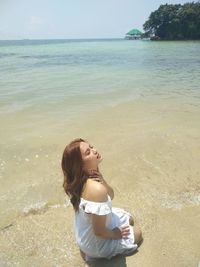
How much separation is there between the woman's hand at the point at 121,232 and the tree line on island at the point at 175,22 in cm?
7074

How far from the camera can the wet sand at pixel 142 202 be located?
3.30 meters

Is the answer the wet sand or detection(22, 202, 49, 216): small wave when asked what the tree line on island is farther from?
detection(22, 202, 49, 216): small wave

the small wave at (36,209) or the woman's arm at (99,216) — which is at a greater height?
the woman's arm at (99,216)

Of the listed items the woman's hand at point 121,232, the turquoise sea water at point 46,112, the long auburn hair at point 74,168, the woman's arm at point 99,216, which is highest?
the long auburn hair at point 74,168

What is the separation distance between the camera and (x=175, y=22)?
7156 centimetres

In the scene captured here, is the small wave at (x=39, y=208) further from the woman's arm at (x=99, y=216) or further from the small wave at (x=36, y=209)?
the woman's arm at (x=99, y=216)

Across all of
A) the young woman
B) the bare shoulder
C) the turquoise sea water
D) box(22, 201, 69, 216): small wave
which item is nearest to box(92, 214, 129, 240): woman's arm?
the young woman

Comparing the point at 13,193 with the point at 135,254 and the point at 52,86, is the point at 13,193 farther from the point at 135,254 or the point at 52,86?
the point at 52,86

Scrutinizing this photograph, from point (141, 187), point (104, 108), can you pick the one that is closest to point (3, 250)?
point (141, 187)

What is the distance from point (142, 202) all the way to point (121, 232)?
1.13 m

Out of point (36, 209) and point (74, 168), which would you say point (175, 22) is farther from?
point (74, 168)

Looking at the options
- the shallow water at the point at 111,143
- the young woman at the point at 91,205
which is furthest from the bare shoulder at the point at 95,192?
the shallow water at the point at 111,143

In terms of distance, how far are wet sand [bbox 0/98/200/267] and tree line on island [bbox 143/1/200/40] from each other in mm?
67181

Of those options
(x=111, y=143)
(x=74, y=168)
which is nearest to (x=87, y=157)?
(x=74, y=168)
